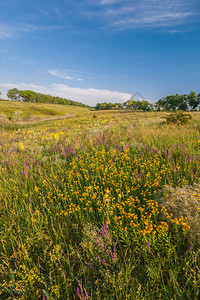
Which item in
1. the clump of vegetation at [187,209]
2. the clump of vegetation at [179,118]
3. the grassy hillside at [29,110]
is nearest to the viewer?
the clump of vegetation at [187,209]

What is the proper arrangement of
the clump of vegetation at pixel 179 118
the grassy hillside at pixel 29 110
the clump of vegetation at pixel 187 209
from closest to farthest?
the clump of vegetation at pixel 187 209
the clump of vegetation at pixel 179 118
the grassy hillside at pixel 29 110

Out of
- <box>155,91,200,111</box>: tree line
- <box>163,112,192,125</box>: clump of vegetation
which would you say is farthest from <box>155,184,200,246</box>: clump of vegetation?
<box>155,91,200,111</box>: tree line

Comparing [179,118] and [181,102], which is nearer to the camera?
[179,118]

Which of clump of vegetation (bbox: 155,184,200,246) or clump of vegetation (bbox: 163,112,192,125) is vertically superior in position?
clump of vegetation (bbox: 163,112,192,125)

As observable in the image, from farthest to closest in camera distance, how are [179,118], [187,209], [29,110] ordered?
[29,110]
[179,118]
[187,209]

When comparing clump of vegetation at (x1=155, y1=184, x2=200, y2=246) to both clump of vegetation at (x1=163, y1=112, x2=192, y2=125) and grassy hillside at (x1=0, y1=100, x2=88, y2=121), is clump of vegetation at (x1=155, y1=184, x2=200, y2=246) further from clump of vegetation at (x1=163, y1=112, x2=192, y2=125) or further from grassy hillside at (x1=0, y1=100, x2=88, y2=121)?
grassy hillside at (x1=0, y1=100, x2=88, y2=121)

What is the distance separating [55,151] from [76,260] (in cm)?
436

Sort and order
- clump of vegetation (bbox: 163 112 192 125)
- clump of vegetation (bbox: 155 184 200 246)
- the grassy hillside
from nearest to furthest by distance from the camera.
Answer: clump of vegetation (bbox: 155 184 200 246), clump of vegetation (bbox: 163 112 192 125), the grassy hillside

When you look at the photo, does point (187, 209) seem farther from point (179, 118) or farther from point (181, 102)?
point (181, 102)

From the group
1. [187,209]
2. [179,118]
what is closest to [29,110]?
[179,118]

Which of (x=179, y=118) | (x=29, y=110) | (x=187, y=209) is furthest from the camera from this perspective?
(x=29, y=110)

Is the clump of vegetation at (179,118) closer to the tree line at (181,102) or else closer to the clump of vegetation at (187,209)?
the clump of vegetation at (187,209)

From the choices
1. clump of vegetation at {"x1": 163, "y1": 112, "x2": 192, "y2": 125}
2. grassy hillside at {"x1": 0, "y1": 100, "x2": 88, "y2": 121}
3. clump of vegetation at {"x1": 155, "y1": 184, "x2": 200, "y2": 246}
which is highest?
grassy hillside at {"x1": 0, "y1": 100, "x2": 88, "y2": 121}

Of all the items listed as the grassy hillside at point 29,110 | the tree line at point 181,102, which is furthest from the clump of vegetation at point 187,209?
the tree line at point 181,102
